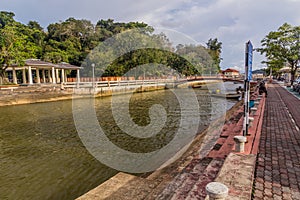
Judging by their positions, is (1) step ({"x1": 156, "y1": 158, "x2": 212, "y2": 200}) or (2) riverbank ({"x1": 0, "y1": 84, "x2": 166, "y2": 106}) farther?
(2) riverbank ({"x1": 0, "y1": 84, "x2": 166, "y2": 106})

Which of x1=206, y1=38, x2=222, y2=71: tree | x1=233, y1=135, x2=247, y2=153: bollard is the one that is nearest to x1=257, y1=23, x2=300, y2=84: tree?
x1=233, y1=135, x2=247, y2=153: bollard

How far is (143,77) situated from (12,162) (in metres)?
30.0

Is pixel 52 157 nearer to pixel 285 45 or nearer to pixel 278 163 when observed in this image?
pixel 278 163

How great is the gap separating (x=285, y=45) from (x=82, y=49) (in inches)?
1303

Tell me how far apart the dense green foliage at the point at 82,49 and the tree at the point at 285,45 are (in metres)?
15.8

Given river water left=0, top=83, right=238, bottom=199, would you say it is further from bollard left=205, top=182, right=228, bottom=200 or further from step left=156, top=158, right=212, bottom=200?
bollard left=205, top=182, right=228, bottom=200

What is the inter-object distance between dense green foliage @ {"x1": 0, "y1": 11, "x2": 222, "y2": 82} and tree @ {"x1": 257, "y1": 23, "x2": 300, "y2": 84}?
15.8m

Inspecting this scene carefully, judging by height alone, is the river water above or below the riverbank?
below

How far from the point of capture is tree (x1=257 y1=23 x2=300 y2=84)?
847 inches

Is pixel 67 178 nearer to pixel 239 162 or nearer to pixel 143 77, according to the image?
pixel 239 162

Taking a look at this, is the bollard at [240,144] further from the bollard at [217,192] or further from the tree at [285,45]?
the tree at [285,45]

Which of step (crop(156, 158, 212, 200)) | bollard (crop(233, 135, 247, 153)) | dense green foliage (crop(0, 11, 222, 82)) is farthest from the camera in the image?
dense green foliage (crop(0, 11, 222, 82))

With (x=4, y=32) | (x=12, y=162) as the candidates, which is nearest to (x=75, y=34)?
(x=4, y=32)

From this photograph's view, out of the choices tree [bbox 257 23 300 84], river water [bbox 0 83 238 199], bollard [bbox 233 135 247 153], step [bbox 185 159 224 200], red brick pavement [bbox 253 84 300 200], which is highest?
tree [bbox 257 23 300 84]
